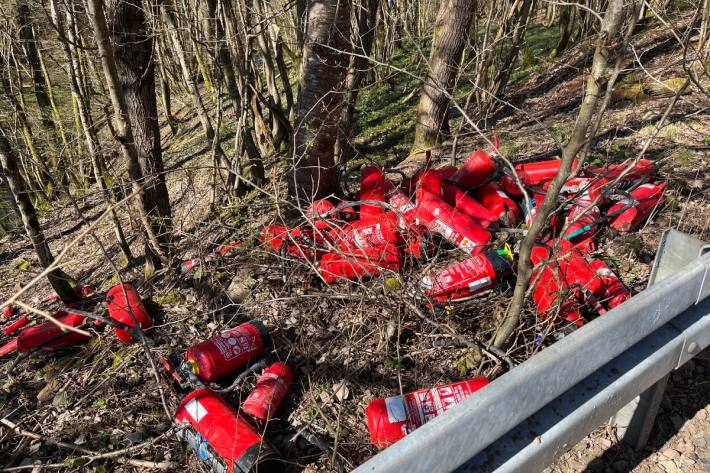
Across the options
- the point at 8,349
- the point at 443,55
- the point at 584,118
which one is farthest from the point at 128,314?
the point at 443,55

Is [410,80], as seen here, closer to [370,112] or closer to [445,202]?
[370,112]

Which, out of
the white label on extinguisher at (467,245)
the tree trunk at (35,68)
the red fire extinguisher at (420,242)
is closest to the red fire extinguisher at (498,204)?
the white label on extinguisher at (467,245)

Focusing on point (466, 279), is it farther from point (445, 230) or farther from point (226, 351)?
point (226, 351)

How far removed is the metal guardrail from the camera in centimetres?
125

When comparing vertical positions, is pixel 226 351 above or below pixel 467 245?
below

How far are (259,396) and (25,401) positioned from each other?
71.1 inches

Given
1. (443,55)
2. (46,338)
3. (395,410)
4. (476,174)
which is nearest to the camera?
(395,410)

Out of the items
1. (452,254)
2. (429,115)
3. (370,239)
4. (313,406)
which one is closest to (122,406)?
(313,406)

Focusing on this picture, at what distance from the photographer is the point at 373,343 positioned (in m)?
2.94

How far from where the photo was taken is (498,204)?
3.64 meters

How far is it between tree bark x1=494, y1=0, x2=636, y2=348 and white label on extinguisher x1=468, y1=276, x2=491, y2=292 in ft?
2.04

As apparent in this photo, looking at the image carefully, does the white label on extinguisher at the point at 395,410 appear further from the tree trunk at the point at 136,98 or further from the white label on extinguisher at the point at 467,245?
the tree trunk at the point at 136,98

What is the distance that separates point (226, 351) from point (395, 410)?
113cm

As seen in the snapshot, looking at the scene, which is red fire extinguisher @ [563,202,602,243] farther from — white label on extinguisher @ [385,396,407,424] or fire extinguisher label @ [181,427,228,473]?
fire extinguisher label @ [181,427,228,473]
